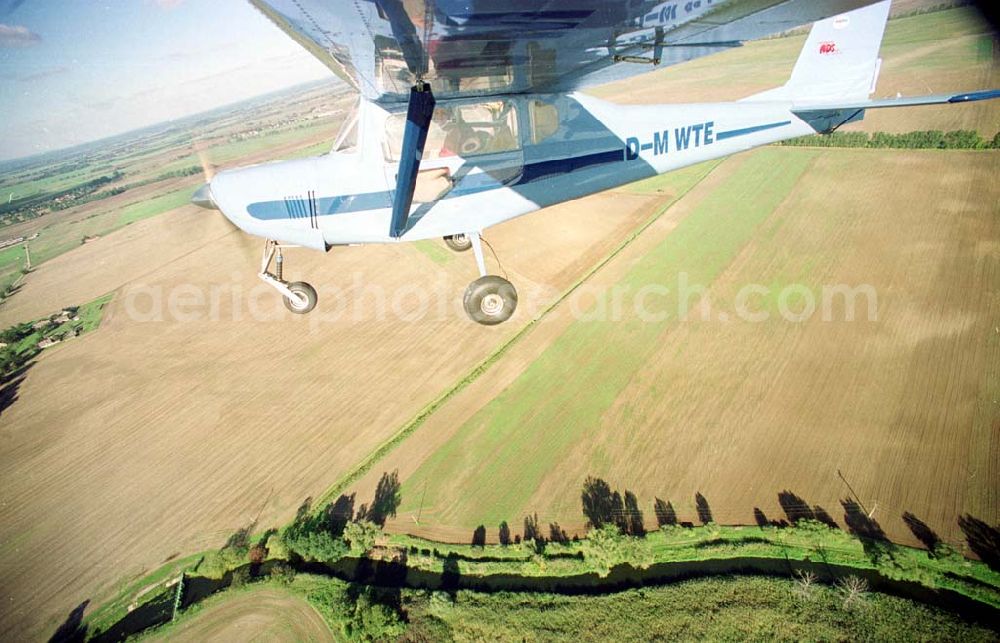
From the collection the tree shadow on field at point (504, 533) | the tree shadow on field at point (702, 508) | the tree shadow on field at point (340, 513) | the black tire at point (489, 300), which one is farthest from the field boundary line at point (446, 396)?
the tree shadow on field at point (702, 508)

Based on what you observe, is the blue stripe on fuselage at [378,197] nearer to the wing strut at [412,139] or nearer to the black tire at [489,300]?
the wing strut at [412,139]

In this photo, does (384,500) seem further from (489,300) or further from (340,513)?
(489,300)

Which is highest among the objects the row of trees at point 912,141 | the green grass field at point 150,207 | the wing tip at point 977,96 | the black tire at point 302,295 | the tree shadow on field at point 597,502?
the wing tip at point 977,96

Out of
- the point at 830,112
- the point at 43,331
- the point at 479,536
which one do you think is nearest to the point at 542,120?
the point at 830,112

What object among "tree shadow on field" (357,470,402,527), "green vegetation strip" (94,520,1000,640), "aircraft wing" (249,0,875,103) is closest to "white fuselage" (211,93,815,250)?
"aircraft wing" (249,0,875,103)

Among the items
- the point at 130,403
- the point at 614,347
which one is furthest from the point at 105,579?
the point at 614,347

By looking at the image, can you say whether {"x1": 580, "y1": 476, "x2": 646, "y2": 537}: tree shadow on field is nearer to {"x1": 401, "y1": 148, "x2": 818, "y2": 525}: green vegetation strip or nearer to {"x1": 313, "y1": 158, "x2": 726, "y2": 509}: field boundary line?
{"x1": 401, "y1": 148, "x2": 818, "y2": 525}: green vegetation strip
